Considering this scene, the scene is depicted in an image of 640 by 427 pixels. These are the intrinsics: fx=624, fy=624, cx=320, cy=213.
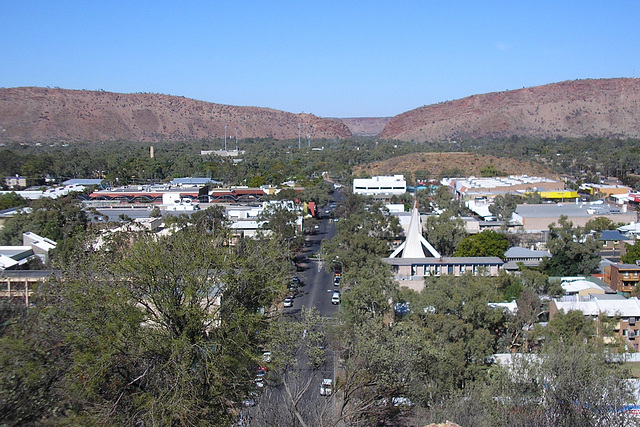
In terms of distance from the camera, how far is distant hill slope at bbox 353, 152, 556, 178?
64.9m

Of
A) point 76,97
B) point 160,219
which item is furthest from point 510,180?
point 76,97

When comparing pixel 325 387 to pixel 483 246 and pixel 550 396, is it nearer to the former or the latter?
pixel 550 396

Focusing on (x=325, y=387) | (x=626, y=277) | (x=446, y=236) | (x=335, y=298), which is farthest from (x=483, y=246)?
(x=325, y=387)

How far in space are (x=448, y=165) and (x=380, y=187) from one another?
18.5m

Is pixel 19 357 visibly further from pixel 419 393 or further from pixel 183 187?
pixel 183 187

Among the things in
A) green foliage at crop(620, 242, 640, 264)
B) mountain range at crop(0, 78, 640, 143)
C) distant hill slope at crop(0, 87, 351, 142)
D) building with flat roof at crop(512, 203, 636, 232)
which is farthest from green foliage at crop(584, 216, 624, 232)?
distant hill slope at crop(0, 87, 351, 142)

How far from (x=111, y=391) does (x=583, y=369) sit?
8.17m

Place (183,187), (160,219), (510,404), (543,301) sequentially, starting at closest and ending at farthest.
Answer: (510,404), (543,301), (160,219), (183,187)

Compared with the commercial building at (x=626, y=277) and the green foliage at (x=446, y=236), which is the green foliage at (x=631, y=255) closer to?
the commercial building at (x=626, y=277)

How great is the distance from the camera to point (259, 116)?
142 m

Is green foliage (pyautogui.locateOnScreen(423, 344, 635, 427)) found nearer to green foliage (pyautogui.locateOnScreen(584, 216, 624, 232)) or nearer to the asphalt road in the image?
the asphalt road

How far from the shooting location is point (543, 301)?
19.1 meters

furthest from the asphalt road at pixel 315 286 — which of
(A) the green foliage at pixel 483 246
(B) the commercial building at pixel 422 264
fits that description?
(A) the green foliage at pixel 483 246

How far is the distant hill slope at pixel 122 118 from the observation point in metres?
110
